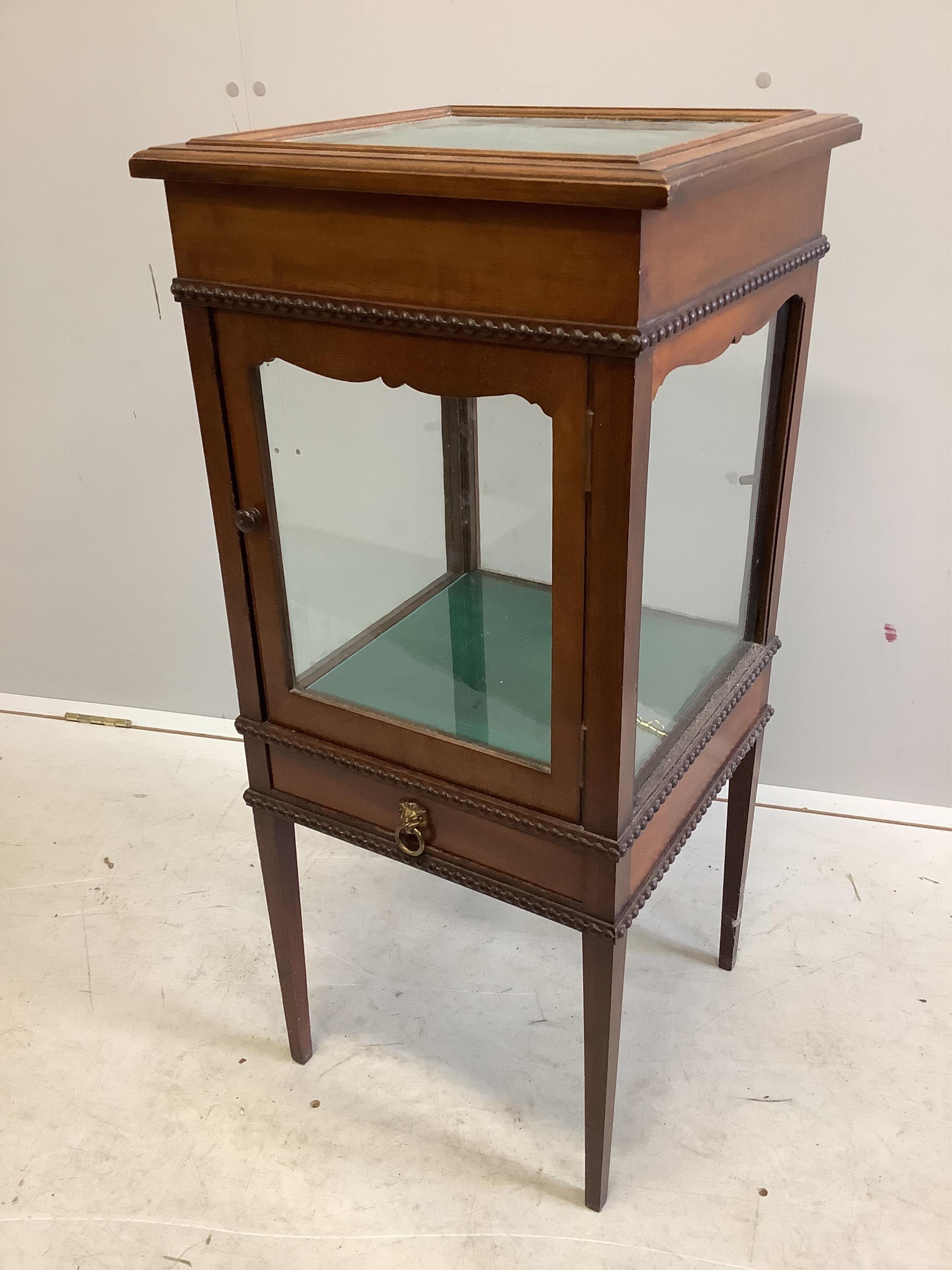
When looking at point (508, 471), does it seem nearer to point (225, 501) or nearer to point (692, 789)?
point (225, 501)

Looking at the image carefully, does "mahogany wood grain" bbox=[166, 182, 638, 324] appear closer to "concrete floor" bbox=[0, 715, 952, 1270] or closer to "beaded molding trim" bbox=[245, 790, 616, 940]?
"beaded molding trim" bbox=[245, 790, 616, 940]

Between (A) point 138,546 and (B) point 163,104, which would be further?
(A) point 138,546

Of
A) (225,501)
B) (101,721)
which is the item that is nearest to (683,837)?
(225,501)

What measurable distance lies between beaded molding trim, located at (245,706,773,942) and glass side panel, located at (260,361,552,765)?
0.15 meters

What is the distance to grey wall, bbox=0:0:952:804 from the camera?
51.0 inches

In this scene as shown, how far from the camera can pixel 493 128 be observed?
1.05 m

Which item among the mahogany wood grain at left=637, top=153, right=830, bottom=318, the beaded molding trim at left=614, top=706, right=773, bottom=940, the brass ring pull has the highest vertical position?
the mahogany wood grain at left=637, top=153, right=830, bottom=318

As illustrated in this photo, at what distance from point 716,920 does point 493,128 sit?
1.09 meters

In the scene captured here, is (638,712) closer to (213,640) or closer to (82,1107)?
(82,1107)

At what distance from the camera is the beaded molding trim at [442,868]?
1.00 meters

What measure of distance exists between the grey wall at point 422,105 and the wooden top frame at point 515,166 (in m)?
0.35

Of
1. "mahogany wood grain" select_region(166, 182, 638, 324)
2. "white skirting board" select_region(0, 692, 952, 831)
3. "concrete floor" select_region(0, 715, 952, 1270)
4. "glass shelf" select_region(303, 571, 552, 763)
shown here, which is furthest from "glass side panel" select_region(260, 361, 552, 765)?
"white skirting board" select_region(0, 692, 952, 831)

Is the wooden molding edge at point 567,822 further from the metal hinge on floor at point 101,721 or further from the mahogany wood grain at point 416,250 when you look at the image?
the metal hinge on floor at point 101,721

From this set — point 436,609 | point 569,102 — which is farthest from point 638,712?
point 569,102
